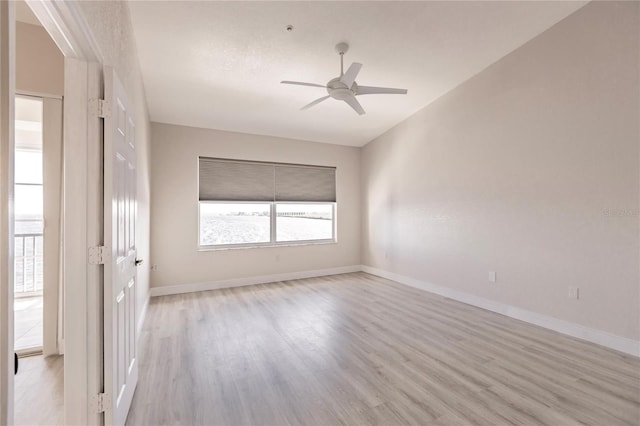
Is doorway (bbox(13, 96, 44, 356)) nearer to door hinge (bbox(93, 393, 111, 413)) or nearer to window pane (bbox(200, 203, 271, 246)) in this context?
window pane (bbox(200, 203, 271, 246))

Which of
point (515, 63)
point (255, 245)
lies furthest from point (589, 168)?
point (255, 245)

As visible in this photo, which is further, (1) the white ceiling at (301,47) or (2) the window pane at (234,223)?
(2) the window pane at (234,223)

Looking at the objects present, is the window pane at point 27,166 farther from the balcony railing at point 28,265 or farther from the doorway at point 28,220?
the balcony railing at point 28,265

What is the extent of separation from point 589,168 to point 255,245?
4683mm

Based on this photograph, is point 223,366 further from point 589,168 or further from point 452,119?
point 452,119

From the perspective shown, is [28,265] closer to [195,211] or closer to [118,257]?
[195,211]

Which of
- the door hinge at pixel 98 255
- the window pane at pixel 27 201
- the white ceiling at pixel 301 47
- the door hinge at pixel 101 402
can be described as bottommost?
the door hinge at pixel 101 402

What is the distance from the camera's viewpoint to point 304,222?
19.2ft

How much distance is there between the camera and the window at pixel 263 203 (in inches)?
195

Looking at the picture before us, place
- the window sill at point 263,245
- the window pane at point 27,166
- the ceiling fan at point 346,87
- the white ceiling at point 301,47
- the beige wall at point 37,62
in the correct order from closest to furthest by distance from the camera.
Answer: the beige wall at point 37,62 < the white ceiling at point 301,47 < the ceiling fan at point 346,87 < the window pane at point 27,166 < the window sill at point 263,245

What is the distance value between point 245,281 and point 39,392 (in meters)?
3.11

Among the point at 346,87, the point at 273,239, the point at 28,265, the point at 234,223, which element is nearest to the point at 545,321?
the point at 346,87

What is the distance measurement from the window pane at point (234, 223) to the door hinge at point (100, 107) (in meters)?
3.52

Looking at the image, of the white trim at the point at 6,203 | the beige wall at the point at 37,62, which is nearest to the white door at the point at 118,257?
the white trim at the point at 6,203
